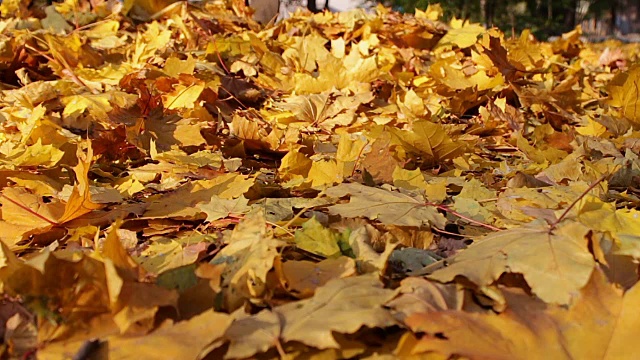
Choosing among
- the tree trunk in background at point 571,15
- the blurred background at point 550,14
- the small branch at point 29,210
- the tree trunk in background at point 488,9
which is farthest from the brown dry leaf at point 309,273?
the tree trunk in background at point 571,15

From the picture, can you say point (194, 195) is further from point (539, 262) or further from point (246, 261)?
point (539, 262)

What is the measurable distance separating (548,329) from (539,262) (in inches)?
3.7

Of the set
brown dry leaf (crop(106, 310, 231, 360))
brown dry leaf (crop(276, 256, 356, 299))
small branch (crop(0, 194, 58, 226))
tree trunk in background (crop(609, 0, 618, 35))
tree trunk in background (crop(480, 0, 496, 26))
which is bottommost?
tree trunk in background (crop(609, 0, 618, 35))

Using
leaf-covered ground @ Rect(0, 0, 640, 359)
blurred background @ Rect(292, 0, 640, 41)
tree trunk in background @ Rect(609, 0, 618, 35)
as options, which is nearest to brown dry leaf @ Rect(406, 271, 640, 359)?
leaf-covered ground @ Rect(0, 0, 640, 359)

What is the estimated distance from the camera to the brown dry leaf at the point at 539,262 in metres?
0.55

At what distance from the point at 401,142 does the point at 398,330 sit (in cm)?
61

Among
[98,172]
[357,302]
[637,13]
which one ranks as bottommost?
[637,13]

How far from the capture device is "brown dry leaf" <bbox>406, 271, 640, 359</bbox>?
1.54 feet

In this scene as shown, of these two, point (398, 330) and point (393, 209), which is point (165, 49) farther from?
point (398, 330)

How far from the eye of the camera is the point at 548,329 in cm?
50

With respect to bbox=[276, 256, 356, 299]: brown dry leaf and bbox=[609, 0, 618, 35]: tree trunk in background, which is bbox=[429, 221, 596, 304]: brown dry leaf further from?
bbox=[609, 0, 618, 35]: tree trunk in background

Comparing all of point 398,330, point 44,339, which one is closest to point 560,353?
point 398,330

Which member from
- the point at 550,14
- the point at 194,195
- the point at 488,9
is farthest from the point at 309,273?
the point at 550,14

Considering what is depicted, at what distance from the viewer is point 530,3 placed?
14.1 m
